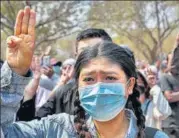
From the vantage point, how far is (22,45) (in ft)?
6.92

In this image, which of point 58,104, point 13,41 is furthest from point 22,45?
point 58,104

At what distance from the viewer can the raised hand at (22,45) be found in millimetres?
2090

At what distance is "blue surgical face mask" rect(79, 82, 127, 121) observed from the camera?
2332 millimetres

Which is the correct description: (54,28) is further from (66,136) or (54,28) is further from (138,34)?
(66,136)

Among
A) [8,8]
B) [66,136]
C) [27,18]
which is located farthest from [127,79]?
[8,8]

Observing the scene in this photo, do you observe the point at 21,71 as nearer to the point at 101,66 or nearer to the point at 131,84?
the point at 101,66

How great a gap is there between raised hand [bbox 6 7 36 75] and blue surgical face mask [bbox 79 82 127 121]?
0.38 metres

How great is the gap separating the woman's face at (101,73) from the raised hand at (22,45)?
0.32 metres

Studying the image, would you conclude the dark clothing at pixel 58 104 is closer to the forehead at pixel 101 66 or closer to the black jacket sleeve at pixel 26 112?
the black jacket sleeve at pixel 26 112

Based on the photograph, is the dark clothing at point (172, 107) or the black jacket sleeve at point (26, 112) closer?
the black jacket sleeve at point (26, 112)

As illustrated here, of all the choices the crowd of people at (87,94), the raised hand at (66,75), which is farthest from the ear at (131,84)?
the raised hand at (66,75)

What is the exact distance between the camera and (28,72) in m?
2.13

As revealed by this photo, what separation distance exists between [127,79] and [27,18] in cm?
57

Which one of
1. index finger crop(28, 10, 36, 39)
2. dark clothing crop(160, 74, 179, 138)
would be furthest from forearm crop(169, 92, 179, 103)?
index finger crop(28, 10, 36, 39)
